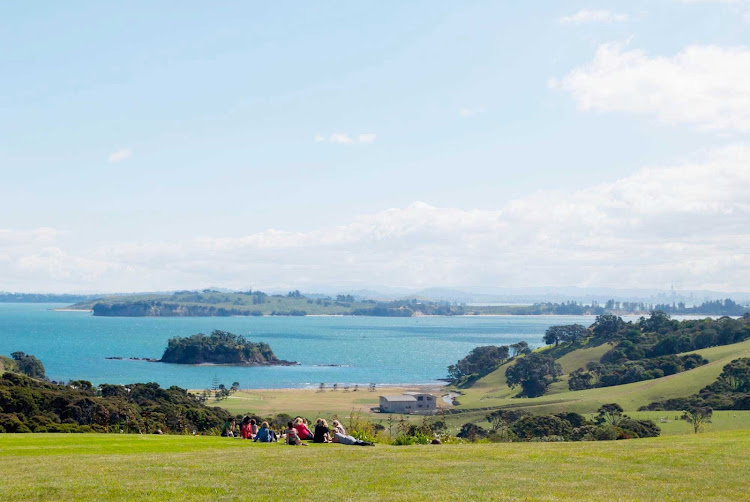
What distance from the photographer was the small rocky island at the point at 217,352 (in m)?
182

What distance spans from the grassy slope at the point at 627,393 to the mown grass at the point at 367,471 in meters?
62.0

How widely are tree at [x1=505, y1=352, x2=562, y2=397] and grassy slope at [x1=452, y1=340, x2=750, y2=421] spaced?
160 centimetres

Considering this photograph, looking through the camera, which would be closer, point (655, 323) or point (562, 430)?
point (562, 430)

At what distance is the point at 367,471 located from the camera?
709 inches

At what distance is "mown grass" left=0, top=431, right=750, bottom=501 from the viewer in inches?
592

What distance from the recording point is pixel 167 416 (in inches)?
2276

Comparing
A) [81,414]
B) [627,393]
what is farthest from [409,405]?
[81,414]

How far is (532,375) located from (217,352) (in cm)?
9984

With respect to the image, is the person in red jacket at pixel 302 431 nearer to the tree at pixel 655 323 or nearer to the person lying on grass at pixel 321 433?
the person lying on grass at pixel 321 433

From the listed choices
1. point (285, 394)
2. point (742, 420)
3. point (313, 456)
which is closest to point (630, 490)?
point (313, 456)

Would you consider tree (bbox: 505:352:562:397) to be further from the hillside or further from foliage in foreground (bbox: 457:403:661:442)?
foliage in foreground (bbox: 457:403:661:442)

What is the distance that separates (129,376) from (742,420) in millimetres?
106305

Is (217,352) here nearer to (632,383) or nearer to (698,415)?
(632,383)

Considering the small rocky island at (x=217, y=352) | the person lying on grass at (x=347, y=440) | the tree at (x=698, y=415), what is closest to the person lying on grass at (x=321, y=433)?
the person lying on grass at (x=347, y=440)
